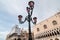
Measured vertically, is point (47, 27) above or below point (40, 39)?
above

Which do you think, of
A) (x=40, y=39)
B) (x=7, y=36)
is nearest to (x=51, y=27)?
(x=40, y=39)

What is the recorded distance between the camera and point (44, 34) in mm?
33094

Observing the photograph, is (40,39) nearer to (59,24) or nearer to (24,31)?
(59,24)

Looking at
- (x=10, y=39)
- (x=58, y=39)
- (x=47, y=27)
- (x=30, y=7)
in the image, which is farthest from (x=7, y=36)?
(x=30, y=7)

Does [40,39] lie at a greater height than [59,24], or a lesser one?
lesser

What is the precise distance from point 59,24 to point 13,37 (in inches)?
923

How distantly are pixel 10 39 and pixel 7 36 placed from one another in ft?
15.0

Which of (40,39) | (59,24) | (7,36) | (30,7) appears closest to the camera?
(30,7)

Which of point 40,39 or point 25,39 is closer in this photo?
point 40,39

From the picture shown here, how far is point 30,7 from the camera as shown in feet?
36.3

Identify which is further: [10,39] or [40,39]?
[10,39]

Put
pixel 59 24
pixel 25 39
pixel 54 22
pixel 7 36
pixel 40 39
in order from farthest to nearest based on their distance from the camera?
pixel 7 36 < pixel 25 39 < pixel 40 39 < pixel 54 22 < pixel 59 24

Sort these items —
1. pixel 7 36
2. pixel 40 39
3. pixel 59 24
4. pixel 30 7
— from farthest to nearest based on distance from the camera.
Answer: pixel 7 36, pixel 40 39, pixel 59 24, pixel 30 7

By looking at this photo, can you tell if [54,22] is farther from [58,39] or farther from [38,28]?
[38,28]
